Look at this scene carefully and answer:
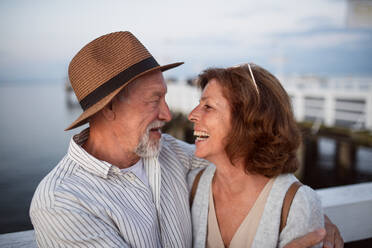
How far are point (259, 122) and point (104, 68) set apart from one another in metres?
0.96

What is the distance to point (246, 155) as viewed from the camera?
1985 mm

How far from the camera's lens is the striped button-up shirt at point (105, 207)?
1.43 meters

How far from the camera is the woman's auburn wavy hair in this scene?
6.12ft

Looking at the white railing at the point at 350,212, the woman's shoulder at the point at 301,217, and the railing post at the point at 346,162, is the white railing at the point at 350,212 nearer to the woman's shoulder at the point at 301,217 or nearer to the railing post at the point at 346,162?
the woman's shoulder at the point at 301,217

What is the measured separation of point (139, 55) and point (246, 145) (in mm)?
856

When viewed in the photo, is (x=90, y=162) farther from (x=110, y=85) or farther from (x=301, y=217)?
(x=301, y=217)

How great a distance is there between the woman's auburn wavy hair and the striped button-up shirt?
481 mm

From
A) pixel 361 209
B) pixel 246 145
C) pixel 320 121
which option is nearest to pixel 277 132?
pixel 246 145

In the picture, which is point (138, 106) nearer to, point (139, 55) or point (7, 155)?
point (139, 55)

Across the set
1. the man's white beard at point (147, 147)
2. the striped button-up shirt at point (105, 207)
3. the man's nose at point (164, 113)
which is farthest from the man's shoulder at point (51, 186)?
the man's nose at point (164, 113)

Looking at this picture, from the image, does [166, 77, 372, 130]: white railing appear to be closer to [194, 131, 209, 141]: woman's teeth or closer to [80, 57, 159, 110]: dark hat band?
[194, 131, 209, 141]: woman's teeth

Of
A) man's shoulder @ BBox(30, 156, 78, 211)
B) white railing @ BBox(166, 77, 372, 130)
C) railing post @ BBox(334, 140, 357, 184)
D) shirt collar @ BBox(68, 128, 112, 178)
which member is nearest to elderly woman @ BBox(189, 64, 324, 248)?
shirt collar @ BBox(68, 128, 112, 178)

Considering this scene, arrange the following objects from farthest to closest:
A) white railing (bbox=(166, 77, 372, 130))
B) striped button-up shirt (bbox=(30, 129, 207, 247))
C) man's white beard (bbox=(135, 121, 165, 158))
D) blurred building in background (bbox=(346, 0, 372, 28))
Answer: blurred building in background (bbox=(346, 0, 372, 28)) < white railing (bbox=(166, 77, 372, 130)) < man's white beard (bbox=(135, 121, 165, 158)) < striped button-up shirt (bbox=(30, 129, 207, 247))

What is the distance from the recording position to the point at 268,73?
6.31 ft
